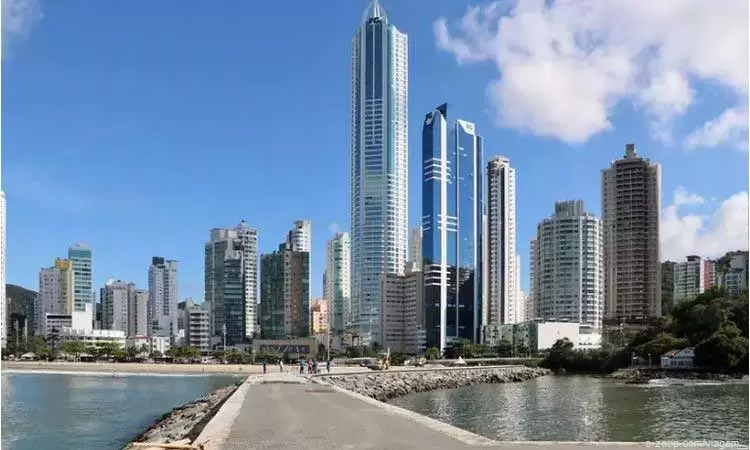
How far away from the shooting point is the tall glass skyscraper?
172 metres

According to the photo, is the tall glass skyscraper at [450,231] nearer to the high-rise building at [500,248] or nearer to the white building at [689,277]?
the high-rise building at [500,248]

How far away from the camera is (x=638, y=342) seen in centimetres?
10531

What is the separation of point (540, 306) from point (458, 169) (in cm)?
4377

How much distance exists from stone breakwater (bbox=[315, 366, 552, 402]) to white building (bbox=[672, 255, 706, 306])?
271 ft

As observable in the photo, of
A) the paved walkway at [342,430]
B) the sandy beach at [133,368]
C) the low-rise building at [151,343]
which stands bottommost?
the low-rise building at [151,343]

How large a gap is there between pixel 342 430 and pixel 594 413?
967 inches

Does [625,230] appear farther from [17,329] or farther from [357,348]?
[17,329]

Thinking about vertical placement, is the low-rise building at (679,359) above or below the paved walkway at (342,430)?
below

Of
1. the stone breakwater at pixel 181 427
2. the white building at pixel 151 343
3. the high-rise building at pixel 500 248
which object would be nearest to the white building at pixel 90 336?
the white building at pixel 151 343

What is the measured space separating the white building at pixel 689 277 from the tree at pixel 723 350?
80.8 meters

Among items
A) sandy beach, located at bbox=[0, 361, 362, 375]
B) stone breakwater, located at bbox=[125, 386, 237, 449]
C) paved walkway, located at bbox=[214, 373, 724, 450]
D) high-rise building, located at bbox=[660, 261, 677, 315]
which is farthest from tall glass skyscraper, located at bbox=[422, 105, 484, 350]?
paved walkway, located at bbox=[214, 373, 724, 450]

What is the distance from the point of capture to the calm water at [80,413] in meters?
30.9

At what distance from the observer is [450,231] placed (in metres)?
183

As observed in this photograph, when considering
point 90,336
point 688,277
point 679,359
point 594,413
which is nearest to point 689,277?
point 688,277
